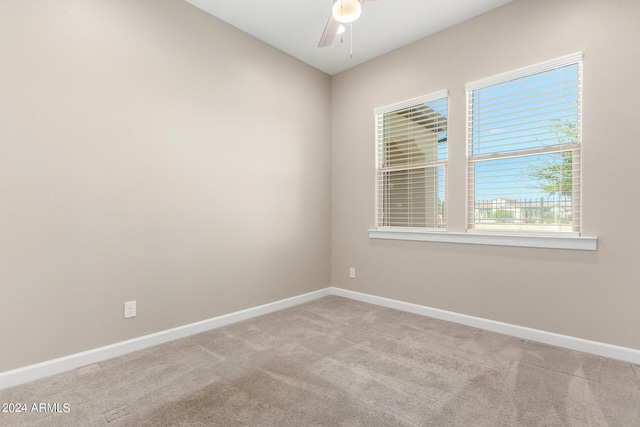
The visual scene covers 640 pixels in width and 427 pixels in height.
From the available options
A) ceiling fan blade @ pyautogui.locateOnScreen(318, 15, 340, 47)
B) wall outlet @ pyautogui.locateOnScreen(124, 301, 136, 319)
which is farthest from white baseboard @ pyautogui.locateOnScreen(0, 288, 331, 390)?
ceiling fan blade @ pyautogui.locateOnScreen(318, 15, 340, 47)

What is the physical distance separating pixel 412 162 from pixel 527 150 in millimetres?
1103

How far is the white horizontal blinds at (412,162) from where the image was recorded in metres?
3.30

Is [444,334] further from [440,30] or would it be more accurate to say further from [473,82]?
[440,30]

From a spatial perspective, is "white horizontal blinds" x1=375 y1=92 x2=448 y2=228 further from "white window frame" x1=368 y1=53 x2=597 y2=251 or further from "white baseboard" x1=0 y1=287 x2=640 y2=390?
"white baseboard" x1=0 y1=287 x2=640 y2=390

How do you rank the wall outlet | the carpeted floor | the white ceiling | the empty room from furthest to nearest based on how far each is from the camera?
the white ceiling < the wall outlet < the empty room < the carpeted floor

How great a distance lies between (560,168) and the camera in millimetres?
2613

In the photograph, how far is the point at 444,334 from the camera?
284cm

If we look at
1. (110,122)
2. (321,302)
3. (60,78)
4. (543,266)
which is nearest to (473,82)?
(543,266)

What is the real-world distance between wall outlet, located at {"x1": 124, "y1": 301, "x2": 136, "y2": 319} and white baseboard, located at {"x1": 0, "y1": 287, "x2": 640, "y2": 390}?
0.64ft

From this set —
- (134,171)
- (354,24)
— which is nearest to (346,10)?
(354,24)

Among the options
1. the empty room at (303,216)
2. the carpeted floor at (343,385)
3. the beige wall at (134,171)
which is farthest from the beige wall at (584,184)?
the beige wall at (134,171)

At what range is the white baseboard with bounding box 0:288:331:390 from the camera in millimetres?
2014

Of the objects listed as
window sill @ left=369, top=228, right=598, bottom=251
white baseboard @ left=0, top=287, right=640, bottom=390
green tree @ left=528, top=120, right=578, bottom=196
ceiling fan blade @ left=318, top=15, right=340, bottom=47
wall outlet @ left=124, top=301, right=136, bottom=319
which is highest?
ceiling fan blade @ left=318, top=15, right=340, bottom=47

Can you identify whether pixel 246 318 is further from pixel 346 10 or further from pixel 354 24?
pixel 354 24
